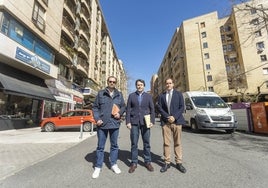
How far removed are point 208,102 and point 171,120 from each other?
25.9 ft

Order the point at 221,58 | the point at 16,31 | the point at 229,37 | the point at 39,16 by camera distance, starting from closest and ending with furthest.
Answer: the point at 16,31 → the point at 39,16 → the point at 221,58 → the point at 229,37

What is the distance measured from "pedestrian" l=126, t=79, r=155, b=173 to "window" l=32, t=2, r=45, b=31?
14.0 meters

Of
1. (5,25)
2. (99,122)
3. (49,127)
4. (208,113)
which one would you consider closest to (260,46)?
(208,113)

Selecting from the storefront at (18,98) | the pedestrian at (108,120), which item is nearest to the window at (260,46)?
the storefront at (18,98)

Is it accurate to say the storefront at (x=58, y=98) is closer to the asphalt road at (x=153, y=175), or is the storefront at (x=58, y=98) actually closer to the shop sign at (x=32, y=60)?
the shop sign at (x=32, y=60)

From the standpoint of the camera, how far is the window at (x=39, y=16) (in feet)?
46.8

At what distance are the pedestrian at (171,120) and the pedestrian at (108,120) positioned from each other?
968 millimetres

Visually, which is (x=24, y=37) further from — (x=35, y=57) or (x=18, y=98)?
(x=18, y=98)

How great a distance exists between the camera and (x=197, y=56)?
44000 mm

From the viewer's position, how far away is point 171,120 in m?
3.85

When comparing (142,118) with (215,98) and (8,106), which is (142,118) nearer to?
(215,98)

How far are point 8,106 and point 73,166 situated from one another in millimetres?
11475

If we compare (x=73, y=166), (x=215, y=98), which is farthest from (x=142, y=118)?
(x=215, y=98)

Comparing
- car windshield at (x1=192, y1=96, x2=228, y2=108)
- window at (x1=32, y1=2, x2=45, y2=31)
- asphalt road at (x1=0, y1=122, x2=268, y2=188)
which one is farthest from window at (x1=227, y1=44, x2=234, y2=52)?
asphalt road at (x1=0, y1=122, x2=268, y2=188)
